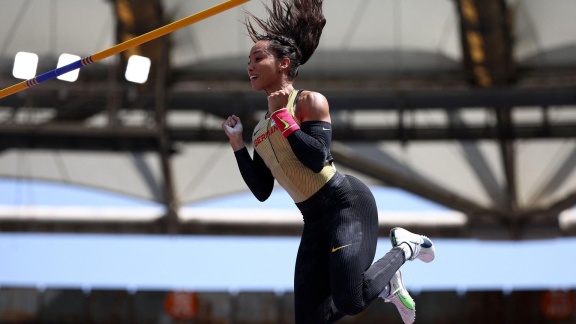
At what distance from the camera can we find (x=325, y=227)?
6957mm

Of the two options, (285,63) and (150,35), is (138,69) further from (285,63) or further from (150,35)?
(285,63)

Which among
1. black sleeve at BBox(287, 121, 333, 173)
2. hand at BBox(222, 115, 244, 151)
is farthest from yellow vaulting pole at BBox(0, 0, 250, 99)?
black sleeve at BBox(287, 121, 333, 173)

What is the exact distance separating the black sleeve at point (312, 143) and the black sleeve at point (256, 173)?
1.81ft

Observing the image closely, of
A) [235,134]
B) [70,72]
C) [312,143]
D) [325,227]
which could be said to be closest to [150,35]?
[235,134]

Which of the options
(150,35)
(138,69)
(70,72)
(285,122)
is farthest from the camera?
(138,69)

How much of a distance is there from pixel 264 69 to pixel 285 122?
0.57 metres

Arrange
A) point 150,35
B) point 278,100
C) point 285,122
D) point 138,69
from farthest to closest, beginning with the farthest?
1. point 138,69
2. point 150,35
3. point 278,100
4. point 285,122

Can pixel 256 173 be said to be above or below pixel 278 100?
below

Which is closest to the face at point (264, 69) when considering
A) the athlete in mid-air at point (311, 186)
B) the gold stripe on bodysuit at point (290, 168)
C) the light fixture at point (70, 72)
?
the athlete in mid-air at point (311, 186)

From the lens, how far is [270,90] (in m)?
7.18

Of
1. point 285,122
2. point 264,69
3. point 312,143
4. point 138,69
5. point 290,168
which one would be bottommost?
point 290,168

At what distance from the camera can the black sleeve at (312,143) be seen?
6684 mm

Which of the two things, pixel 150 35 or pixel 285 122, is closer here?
pixel 285 122

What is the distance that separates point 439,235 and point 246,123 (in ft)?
19.6
